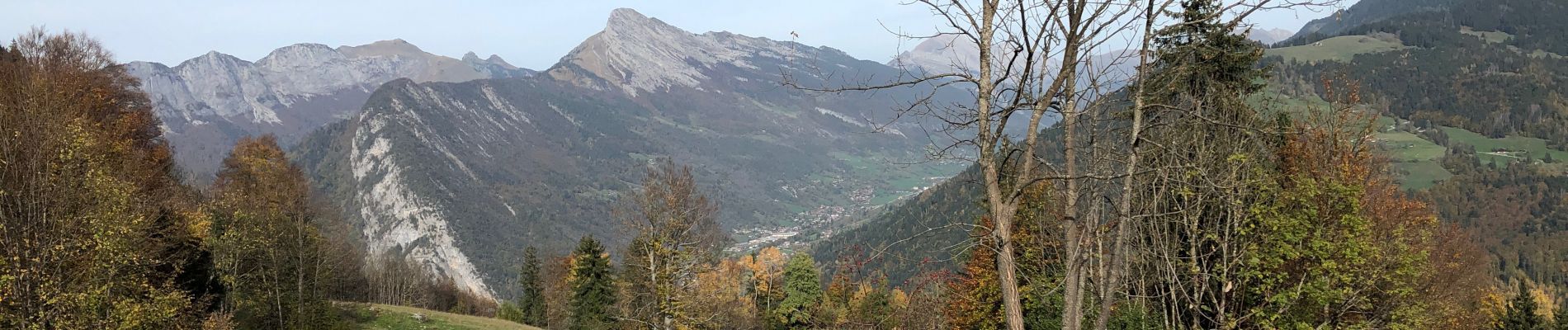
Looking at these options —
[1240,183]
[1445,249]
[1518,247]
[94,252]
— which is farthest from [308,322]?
[1518,247]

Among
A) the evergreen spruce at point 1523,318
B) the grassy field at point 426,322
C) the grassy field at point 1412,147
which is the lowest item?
the evergreen spruce at point 1523,318

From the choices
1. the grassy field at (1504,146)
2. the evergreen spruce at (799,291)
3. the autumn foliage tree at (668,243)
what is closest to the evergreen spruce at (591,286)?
the evergreen spruce at (799,291)

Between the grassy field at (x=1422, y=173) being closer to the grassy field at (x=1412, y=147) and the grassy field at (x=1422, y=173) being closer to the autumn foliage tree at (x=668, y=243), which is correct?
the grassy field at (x=1412, y=147)

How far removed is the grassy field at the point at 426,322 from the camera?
3525 cm

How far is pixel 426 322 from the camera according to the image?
37875mm

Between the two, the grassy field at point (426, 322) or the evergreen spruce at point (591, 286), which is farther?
the evergreen spruce at point (591, 286)

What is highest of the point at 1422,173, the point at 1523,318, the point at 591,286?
the point at 591,286

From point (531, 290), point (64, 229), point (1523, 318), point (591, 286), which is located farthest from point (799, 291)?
point (64, 229)

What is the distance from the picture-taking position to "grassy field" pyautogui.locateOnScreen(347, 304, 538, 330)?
35.2m

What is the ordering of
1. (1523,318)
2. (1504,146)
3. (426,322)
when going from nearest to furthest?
(1523,318), (426,322), (1504,146)

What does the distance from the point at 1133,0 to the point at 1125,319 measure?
1984 cm

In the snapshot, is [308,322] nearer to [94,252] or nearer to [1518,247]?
[94,252]

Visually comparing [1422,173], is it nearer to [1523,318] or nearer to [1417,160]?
[1417,160]

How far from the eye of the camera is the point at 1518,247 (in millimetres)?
127250
